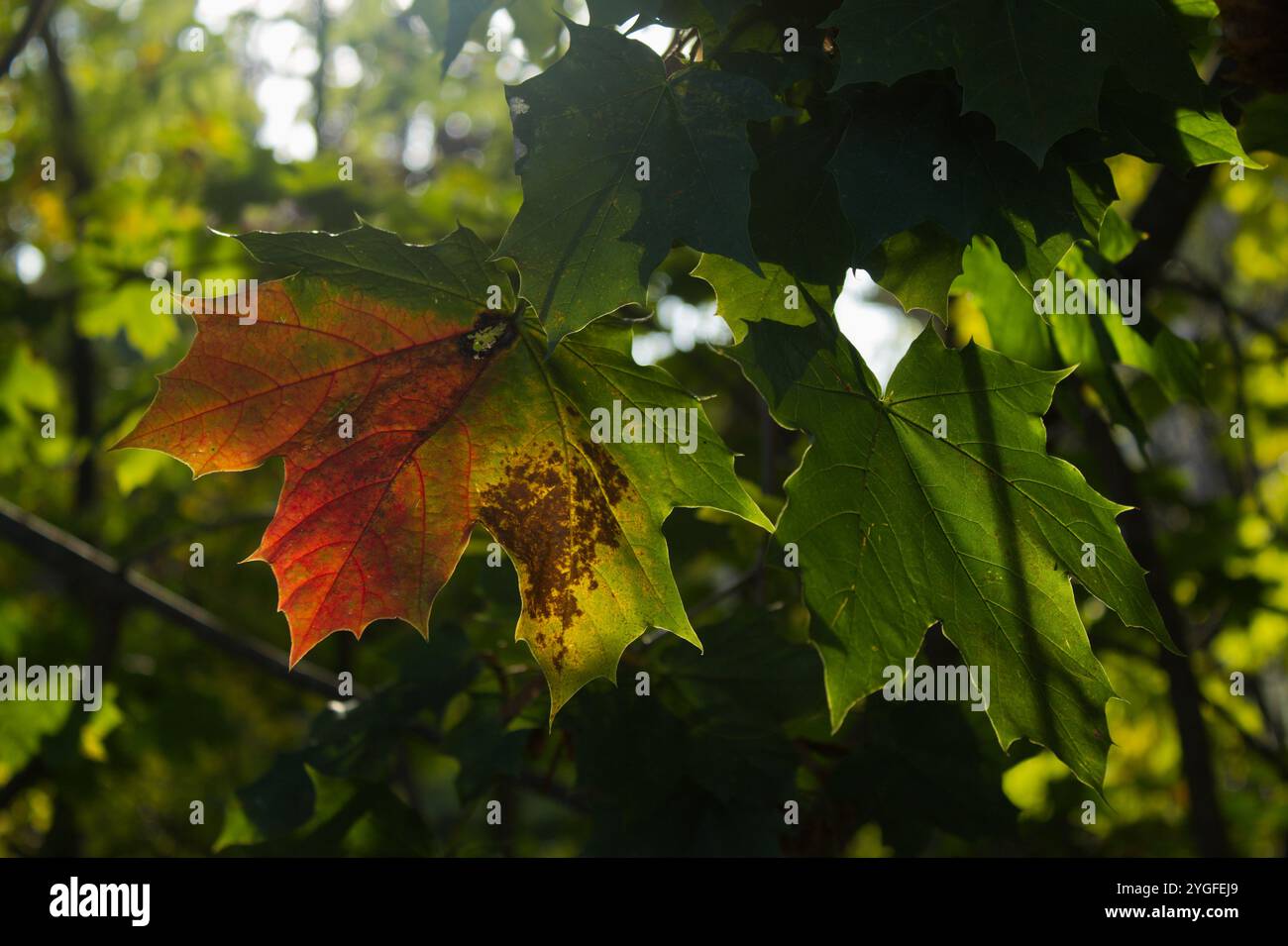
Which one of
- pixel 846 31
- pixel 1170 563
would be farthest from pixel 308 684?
pixel 1170 563

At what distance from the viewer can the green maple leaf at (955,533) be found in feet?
4.52

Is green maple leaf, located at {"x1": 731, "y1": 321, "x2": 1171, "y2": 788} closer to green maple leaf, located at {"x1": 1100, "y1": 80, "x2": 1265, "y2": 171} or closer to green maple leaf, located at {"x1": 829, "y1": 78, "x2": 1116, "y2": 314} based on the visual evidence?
green maple leaf, located at {"x1": 829, "y1": 78, "x2": 1116, "y2": 314}

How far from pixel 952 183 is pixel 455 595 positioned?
8.26ft

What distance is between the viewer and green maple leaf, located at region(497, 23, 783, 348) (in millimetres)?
1222

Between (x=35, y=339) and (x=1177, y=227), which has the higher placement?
(x=35, y=339)

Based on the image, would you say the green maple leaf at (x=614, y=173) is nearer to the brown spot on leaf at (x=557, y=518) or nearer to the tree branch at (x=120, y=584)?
A: the brown spot on leaf at (x=557, y=518)

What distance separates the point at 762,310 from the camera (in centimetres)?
141

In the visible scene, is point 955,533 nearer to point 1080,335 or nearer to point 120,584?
point 1080,335

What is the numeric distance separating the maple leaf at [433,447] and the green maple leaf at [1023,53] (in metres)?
0.47

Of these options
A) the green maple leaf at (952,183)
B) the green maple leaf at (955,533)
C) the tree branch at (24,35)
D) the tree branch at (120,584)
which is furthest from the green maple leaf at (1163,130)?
the tree branch at (24,35)

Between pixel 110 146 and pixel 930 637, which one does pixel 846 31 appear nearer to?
pixel 930 637

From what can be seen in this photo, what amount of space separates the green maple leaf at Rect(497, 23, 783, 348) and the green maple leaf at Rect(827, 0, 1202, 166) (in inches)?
5.7

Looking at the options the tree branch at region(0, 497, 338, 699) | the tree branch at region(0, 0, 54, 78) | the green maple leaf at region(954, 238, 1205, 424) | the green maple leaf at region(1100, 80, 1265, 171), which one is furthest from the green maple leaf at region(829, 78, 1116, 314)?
the tree branch at region(0, 0, 54, 78)

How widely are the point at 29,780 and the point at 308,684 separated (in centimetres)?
234
